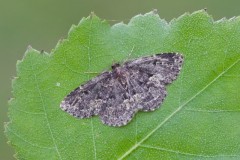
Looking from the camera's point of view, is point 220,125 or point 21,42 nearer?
point 220,125

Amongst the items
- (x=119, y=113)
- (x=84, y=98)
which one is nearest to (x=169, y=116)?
(x=119, y=113)

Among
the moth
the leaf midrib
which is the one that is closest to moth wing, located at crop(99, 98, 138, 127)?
the moth

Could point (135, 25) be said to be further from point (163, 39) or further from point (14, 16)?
point (14, 16)

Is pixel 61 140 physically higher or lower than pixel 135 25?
lower

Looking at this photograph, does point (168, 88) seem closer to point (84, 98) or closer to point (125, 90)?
point (125, 90)

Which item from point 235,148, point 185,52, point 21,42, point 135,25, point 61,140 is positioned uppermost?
point 21,42

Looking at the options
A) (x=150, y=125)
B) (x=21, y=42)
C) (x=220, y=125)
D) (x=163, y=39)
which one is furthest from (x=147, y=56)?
(x=21, y=42)

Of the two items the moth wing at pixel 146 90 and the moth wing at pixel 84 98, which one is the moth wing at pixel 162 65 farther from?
the moth wing at pixel 84 98
